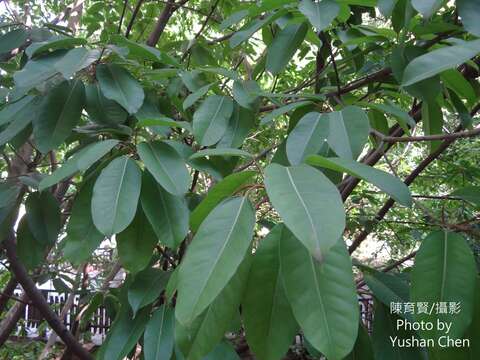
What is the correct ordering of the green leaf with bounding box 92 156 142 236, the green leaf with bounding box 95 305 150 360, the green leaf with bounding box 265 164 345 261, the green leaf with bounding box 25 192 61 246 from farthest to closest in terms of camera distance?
the green leaf with bounding box 25 192 61 246, the green leaf with bounding box 95 305 150 360, the green leaf with bounding box 92 156 142 236, the green leaf with bounding box 265 164 345 261

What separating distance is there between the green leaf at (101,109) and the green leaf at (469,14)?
29.9 inches

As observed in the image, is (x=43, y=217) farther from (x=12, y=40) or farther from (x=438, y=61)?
(x=438, y=61)

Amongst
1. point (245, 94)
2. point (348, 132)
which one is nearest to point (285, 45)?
point (245, 94)

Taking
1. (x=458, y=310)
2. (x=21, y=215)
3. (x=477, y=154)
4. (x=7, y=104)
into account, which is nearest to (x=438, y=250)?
(x=458, y=310)

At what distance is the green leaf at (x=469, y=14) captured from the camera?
71cm

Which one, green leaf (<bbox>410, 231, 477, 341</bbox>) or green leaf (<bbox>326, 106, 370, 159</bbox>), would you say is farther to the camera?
green leaf (<bbox>326, 106, 370, 159</bbox>)

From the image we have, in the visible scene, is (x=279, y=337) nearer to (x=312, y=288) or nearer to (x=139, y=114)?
(x=312, y=288)

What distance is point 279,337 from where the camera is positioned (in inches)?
21.2

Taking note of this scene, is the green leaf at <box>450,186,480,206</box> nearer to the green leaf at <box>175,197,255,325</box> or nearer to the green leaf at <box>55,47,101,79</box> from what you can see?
the green leaf at <box>175,197,255,325</box>

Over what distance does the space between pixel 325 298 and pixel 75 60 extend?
26.3 inches

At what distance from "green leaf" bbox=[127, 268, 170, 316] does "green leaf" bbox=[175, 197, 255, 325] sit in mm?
462

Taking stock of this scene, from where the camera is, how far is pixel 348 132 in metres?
0.75

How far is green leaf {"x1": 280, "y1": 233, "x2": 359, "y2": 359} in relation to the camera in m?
0.44

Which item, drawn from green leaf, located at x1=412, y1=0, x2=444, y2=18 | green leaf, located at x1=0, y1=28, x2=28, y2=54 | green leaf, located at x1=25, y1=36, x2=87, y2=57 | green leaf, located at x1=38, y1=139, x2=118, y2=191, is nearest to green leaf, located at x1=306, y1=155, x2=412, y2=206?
green leaf, located at x1=412, y1=0, x2=444, y2=18
